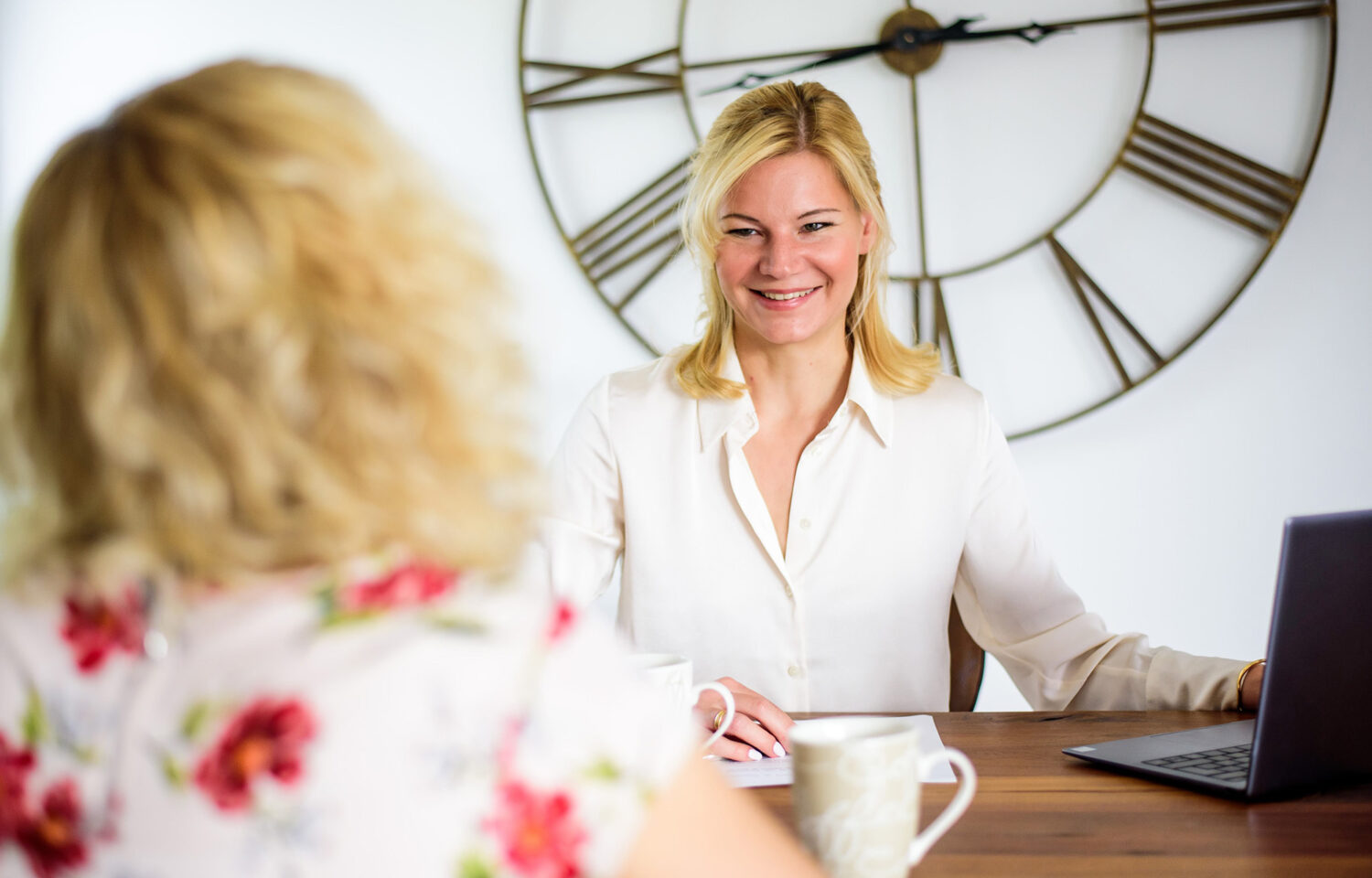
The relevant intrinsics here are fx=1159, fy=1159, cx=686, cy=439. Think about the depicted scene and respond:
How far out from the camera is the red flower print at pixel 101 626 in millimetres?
558

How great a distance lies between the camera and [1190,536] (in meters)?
2.33

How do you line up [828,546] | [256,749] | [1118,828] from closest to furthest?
[256,749]
[1118,828]
[828,546]

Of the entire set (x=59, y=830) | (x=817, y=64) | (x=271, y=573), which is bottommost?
(x=59, y=830)

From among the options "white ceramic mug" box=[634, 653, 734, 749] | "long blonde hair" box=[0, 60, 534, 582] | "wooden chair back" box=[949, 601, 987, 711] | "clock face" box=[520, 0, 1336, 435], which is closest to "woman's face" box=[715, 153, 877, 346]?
"wooden chair back" box=[949, 601, 987, 711]

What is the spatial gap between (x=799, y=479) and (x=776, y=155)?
19.4 inches

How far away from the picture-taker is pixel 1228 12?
7.23ft

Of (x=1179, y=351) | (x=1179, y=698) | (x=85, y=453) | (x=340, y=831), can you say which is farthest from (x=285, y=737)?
(x=1179, y=351)

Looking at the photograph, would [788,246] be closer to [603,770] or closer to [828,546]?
[828,546]

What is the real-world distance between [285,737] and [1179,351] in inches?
82.8

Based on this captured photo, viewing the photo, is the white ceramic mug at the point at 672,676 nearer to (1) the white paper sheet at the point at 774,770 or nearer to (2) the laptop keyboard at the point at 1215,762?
(1) the white paper sheet at the point at 774,770

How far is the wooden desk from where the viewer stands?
0.84 meters

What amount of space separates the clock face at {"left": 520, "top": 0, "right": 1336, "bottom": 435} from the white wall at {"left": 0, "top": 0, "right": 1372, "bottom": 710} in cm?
6

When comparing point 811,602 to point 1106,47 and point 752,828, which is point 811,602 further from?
point 1106,47

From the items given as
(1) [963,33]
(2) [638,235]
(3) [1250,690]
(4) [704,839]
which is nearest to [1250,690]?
(3) [1250,690]
